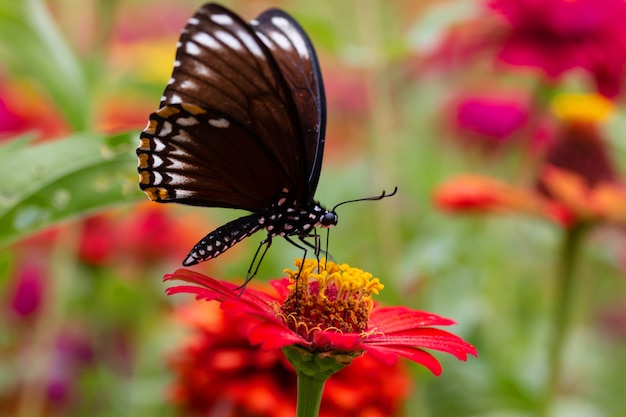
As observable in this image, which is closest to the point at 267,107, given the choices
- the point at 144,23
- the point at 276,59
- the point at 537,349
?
the point at 276,59

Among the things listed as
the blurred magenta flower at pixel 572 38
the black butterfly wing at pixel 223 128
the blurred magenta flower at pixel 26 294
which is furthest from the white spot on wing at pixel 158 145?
the blurred magenta flower at pixel 26 294

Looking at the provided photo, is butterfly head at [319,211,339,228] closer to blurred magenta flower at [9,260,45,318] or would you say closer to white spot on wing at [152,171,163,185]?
white spot on wing at [152,171,163,185]

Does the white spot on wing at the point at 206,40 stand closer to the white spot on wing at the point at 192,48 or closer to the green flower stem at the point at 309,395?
the white spot on wing at the point at 192,48

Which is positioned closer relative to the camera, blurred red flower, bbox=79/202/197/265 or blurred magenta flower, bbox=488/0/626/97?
blurred magenta flower, bbox=488/0/626/97

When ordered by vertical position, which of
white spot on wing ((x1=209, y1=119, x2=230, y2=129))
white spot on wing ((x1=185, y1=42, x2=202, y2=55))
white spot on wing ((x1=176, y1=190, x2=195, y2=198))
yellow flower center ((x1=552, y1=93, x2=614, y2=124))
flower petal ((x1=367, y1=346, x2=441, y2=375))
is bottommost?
flower petal ((x1=367, y1=346, x2=441, y2=375))

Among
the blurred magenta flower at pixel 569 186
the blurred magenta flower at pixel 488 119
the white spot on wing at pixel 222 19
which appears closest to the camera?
the white spot on wing at pixel 222 19

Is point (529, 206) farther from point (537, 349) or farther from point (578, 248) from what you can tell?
point (537, 349)

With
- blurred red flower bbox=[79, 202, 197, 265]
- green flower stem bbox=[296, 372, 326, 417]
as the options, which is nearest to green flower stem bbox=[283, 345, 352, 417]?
green flower stem bbox=[296, 372, 326, 417]
